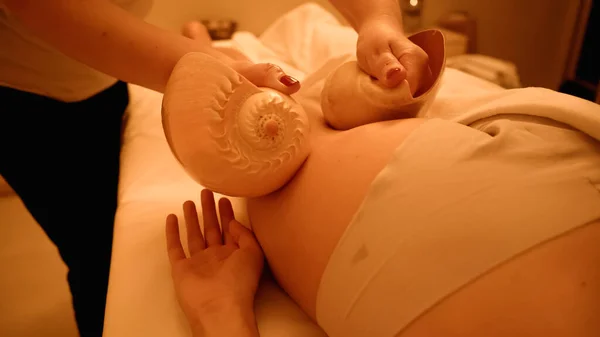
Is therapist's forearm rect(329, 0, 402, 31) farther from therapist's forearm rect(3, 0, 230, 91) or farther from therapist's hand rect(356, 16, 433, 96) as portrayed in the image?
therapist's forearm rect(3, 0, 230, 91)

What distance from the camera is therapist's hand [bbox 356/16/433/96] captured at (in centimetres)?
59

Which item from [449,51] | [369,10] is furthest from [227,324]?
[449,51]

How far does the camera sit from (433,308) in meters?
0.43

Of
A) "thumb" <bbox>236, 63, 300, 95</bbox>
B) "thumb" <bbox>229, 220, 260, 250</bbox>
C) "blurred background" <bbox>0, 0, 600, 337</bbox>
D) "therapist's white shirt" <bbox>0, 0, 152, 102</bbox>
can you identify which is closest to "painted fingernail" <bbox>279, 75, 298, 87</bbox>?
"thumb" <bbox>236, 63, 300, 95</bbox>

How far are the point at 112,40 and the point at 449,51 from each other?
5.72ft

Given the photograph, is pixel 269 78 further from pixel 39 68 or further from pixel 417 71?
pixel 39 68

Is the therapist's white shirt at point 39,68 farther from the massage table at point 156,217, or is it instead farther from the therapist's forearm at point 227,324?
the therapist's forearm at point 227,324

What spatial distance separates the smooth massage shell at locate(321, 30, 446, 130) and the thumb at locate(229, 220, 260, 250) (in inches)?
7.6

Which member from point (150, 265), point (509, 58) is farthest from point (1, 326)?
point (509, 58)

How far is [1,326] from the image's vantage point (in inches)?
52.2

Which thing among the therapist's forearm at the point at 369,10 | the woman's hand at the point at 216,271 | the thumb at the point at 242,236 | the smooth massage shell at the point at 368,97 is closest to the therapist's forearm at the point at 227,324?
the woman's hand at the point at 216,271

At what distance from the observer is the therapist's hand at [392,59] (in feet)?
1.94

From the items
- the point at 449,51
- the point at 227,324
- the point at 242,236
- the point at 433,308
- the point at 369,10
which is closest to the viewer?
the point at 433,308

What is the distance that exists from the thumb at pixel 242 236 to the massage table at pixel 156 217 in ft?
0.19
